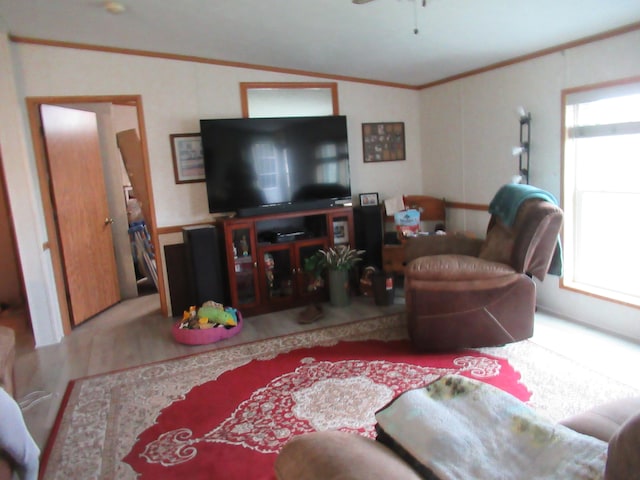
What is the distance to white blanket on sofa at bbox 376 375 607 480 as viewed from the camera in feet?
3.47

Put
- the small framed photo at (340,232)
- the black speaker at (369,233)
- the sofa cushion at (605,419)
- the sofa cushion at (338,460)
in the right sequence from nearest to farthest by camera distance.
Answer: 1. the sofa cushion at (338,460)
2. the sofa cushion at (605,419)
3. the small framed photo at (340,232)
4. the black speaker at (369,233)

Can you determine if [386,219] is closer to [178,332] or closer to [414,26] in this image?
[414,26]

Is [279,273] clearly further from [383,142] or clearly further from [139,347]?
[383,142]

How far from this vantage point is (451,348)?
3.19m

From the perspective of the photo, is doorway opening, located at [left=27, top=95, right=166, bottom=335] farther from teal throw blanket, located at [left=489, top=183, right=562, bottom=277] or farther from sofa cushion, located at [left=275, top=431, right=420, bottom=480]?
sofa cushion, located at [left=275, top=431, right=420, bottom=480]

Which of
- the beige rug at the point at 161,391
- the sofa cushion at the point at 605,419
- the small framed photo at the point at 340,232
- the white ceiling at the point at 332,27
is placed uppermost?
the white ceiling at the point at 332,27

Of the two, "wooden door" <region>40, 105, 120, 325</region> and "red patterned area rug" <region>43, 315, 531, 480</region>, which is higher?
A: "wooden door" <region>40, 105, 120, 325</region>

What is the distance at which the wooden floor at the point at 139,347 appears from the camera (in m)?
2.91

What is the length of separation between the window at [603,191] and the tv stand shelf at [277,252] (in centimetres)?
195

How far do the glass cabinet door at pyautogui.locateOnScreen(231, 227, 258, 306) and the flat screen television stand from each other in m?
0.23

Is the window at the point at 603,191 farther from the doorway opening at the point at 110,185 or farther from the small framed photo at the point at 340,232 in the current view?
the doorway opening at the point at 110,185

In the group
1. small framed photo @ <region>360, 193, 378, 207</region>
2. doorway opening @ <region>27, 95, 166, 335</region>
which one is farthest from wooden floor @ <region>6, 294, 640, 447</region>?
small framed photo @ <region>360, 193, 378, 207</region>

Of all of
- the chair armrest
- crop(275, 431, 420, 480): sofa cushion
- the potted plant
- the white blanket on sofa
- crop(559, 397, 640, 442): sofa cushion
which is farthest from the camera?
the potted plant

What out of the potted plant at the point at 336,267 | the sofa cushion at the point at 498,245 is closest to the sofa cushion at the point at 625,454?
the sofa cushion at the point at 498,245
